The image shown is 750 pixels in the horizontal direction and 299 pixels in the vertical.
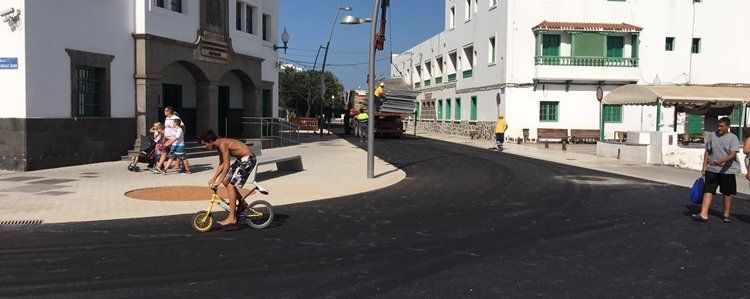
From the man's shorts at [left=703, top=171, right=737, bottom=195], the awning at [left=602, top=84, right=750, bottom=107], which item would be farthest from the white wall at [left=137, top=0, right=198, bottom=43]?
the awning at [left=602, top=84, right=750, bottom=107]

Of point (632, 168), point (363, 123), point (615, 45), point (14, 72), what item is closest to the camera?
point (14, 72)

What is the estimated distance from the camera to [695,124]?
107 feet

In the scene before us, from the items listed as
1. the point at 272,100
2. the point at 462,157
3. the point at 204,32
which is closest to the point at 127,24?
the point at 204,32

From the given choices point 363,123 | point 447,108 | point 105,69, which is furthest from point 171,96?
point 447,108

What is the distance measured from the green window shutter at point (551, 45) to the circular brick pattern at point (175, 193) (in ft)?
78.5

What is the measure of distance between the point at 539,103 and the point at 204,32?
18677 mm

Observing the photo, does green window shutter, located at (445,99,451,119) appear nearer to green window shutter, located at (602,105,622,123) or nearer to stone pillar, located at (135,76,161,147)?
green window shutter, located at (602,105,622,123)

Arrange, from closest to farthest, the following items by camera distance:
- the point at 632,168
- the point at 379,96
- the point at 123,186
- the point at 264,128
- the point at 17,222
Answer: the point at 17,222
the point at 123,186
the point at 632,168
the point at 264,128
the point at 379,96

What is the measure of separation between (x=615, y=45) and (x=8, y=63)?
92.8ft

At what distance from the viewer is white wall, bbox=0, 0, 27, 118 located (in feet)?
45.5

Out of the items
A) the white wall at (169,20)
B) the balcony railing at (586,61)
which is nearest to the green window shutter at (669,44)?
the balcony railing at (586,61)

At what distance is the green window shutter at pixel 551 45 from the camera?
31.7 m

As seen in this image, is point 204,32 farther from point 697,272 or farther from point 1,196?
point 697,272

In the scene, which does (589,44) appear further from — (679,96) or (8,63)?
(8,63)
